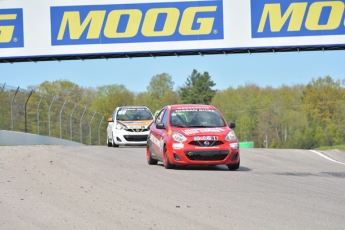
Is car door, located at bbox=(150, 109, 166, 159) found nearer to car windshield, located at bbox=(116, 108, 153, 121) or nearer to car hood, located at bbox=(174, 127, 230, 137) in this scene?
car hood, located at bbox=(174, 127, 230, 137)

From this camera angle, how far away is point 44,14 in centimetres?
3319

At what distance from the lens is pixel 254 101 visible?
439 feet

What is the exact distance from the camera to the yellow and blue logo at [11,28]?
108 feet

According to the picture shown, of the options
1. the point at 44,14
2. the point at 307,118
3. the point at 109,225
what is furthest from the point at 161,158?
the point at 307,118

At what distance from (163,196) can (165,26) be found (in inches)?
904

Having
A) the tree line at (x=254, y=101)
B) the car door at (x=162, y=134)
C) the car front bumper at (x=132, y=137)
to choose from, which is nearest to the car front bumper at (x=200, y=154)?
the car door at (x=162, y=134)

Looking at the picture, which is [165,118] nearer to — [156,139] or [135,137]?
[156,139]

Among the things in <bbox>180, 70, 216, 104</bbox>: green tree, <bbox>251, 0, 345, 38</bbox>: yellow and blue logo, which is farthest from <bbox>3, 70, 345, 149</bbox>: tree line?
<bbox>251, 0, 345, 38</bbox>: yellow and blue logo

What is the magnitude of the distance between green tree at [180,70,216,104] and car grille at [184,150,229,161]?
109 m

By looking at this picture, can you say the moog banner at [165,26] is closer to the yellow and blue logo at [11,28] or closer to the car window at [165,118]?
the yellow and blue logo at [11,28]

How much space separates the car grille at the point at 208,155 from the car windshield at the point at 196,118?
1010 mm

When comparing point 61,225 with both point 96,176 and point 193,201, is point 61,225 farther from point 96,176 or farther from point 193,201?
point 96,176

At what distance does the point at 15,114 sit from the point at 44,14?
6.08 m

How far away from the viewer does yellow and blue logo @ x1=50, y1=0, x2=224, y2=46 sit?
1264 inches
